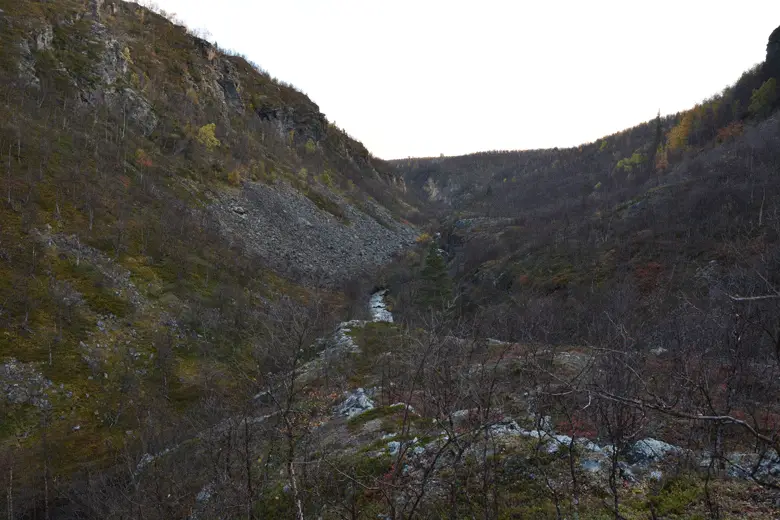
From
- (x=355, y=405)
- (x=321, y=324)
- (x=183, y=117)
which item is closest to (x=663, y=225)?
(x=321, y=324)

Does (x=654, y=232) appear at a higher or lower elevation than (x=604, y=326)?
higher

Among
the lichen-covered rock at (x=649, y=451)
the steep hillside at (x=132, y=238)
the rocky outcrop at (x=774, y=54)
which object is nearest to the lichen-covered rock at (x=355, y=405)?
the steep hillside at (x=132, y=238)

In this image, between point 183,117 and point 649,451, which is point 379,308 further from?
point 183,117

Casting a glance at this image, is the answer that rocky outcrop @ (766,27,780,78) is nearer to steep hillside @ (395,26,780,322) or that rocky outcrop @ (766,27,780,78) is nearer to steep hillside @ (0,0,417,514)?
steep hillside @ (395,26,780,322)

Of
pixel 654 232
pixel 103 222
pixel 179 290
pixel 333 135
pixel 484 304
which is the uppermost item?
pixel 333 135

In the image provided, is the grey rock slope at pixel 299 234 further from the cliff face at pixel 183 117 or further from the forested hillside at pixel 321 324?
the forested hillside at pixel 321 324

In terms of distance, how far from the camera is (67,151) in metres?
37.5

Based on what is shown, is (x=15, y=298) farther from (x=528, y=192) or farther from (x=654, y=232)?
(x=528, y=192)

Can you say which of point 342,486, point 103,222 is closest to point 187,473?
point 342,486

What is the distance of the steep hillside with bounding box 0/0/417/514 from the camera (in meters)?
20.0

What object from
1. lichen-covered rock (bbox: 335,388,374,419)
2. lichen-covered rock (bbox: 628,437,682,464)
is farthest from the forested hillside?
lichen-covered rock (bbox: 335,388,374,419)

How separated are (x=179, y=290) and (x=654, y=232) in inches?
1746

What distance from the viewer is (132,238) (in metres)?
34.0

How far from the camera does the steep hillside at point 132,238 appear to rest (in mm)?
20016
